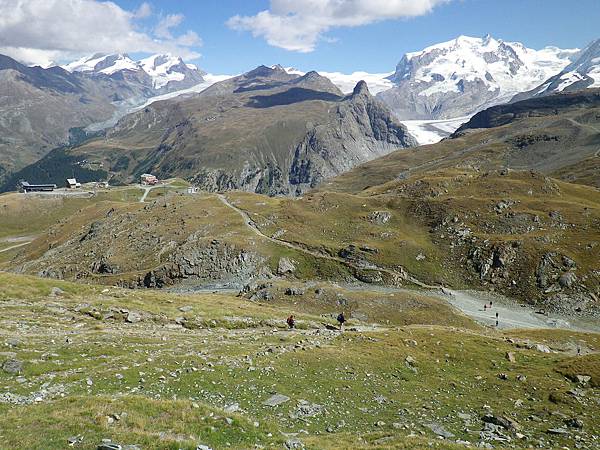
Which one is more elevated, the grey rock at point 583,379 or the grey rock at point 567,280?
the grey rock at point 567,280

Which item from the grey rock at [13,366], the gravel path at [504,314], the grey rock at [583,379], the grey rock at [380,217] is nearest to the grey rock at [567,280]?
the gravel path at [504,314]

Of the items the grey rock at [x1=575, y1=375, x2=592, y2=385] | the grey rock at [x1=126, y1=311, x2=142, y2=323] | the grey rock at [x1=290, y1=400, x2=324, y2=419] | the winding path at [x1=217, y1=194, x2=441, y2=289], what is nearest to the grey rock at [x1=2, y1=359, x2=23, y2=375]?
the grey rock at [x1=290, y1=400, x2=324, y2=419]

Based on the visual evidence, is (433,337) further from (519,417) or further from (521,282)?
(521,282)

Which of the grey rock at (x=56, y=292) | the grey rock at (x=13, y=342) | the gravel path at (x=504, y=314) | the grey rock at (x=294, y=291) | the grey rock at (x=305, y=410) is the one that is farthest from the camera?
the grey rock at (x=294, y=291)

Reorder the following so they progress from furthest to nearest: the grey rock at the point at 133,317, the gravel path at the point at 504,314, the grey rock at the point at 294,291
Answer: the grey rock at the point at 294,291 < the gravel path at the point at 504,314 < the grey rock at the point at 133,317

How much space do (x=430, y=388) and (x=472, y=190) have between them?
11920cm

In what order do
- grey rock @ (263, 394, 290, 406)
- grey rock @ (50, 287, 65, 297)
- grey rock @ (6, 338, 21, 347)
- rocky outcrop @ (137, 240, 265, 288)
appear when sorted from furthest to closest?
1. rocky outcrop @ (137, 240, 265, 288)
2. grey rock @ (50, 287, 65, 297)
3. grey rock @ (6, 338, 21, 347)
4. grey rock @ (263, 394, 290, 406)

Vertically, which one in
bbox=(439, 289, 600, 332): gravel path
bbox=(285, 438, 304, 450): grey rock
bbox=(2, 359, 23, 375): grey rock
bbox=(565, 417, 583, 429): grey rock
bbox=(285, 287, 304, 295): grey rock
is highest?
bbox=(2, 359, 23, 375): grey rock

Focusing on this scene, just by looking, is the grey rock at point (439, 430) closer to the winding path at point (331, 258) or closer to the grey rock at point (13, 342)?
the grey rock at point (13, 342)

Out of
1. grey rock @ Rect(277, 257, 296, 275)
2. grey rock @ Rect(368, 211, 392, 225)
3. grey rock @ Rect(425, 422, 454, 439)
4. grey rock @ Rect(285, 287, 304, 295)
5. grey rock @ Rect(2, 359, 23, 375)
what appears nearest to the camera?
grey rock @ Rect(425, 422, 454, 439)

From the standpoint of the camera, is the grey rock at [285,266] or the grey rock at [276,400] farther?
the grey rock at [285,266]

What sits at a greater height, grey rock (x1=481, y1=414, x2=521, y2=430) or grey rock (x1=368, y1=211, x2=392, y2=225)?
grey rock (x1=368, y1=211, x2=392, y2=225)

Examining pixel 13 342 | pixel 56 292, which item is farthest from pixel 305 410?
pixel 56 292

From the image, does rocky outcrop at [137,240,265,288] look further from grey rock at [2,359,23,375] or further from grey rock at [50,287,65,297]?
grey rock at [2,359,23,375]
